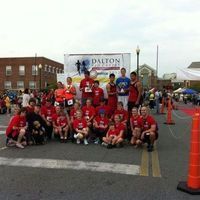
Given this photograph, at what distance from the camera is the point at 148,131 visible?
9039mm

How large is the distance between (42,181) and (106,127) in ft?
14.0

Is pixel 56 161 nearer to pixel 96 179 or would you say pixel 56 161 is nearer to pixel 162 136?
pixel 96 179

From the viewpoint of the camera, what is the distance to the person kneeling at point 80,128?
9844mm

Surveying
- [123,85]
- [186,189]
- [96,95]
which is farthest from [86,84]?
[186,189]

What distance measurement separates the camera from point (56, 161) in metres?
7.45

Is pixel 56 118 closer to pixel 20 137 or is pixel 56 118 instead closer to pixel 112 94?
pixel 20 137

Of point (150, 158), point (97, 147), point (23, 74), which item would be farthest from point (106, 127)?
point (23, 74)

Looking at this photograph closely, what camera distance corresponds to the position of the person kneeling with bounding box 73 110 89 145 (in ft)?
32.3

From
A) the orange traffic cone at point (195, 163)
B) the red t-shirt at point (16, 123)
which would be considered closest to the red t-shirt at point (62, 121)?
the red t-shirt at point (16, 123)

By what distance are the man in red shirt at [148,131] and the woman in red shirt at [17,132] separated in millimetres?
3133

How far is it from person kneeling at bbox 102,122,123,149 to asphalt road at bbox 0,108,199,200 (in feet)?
0.84

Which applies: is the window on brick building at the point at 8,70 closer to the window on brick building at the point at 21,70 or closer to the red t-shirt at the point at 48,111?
the window on brick building at the point at 21,70

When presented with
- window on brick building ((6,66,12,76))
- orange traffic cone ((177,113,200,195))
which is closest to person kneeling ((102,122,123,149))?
orange traffic cone ((177,113,200,195))

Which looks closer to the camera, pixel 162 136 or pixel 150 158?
pixel 150 158
